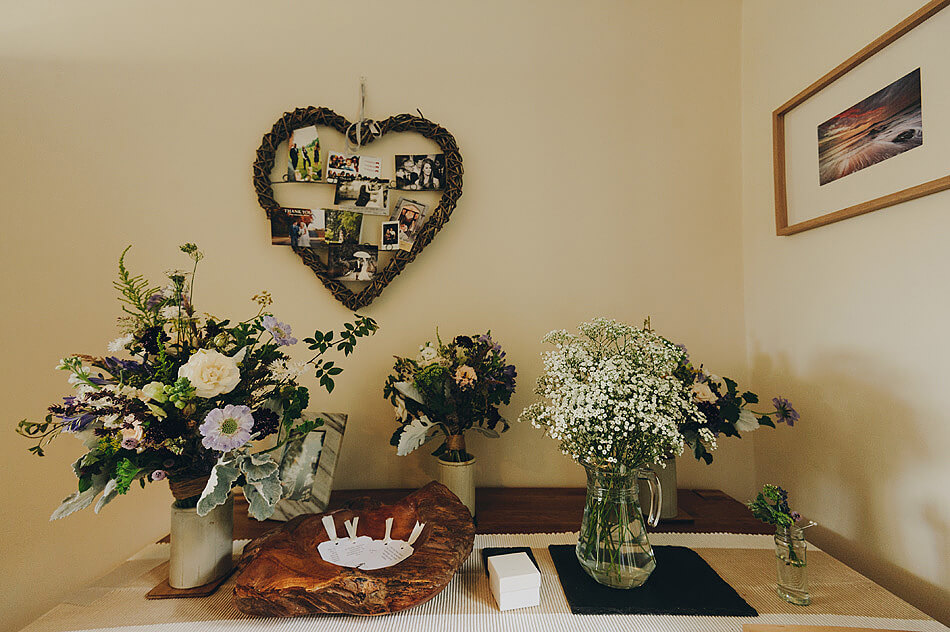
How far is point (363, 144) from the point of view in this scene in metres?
1.26

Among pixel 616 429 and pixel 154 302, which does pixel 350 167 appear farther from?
pixel 616 429

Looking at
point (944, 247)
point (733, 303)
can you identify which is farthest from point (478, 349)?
point (944, 247)

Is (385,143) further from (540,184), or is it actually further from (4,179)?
(4,179)

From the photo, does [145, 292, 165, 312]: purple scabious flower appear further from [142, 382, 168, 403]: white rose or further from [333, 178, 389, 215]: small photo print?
[333, 178, 389, 215]: small photo print

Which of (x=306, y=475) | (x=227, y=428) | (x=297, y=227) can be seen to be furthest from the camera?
(x=297, y=227)

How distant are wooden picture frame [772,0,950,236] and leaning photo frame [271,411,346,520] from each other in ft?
4.10

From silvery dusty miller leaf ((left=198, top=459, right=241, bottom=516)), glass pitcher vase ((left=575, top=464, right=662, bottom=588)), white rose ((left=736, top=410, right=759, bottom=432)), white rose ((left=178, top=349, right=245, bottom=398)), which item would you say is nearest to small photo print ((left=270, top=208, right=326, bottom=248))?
white rose ((left=178, top=349, right=245, bottom=398))

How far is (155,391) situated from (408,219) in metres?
0.74

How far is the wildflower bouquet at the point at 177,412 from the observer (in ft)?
2.31

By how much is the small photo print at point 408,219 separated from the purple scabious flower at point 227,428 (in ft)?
2.16

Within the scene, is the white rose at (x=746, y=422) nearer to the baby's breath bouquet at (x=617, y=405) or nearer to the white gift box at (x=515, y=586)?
the baby's breath bouquet at (x=617, y=405)

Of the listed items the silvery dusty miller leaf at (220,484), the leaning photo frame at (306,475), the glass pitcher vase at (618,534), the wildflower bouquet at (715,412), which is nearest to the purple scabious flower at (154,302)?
the silvery dusty miller leaf at (220,484)

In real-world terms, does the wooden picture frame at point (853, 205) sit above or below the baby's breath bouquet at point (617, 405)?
above

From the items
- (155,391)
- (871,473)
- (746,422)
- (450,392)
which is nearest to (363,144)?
(450,392)
